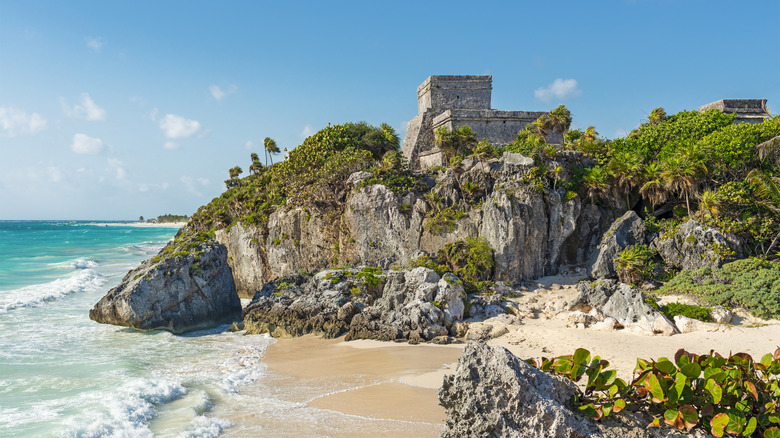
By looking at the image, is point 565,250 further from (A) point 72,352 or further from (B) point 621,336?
(A) point 72,352

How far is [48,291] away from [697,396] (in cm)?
2952

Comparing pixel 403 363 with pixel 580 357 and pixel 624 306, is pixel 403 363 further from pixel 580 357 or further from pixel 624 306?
pixel 624 306

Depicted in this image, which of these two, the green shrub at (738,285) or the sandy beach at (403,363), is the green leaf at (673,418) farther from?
the green shrub at (738,285)

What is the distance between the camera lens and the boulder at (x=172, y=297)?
57.1ft

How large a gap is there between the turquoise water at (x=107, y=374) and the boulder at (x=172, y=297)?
0.55 metres

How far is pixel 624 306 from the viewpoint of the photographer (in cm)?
1446

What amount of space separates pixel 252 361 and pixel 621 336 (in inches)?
429

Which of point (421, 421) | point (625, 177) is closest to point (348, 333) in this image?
point (421, 421)

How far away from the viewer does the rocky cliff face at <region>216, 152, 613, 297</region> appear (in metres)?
20.0

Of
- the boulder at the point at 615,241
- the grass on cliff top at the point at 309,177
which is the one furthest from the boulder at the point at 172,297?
the boulder at the point at 615,241

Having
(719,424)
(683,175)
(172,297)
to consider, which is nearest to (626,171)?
(683,175)

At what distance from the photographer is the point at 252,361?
13281mm

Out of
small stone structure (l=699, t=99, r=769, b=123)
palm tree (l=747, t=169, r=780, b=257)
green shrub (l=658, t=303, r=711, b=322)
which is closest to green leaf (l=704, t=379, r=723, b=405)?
green shrub (l=658, t=303, r=711, b=322)

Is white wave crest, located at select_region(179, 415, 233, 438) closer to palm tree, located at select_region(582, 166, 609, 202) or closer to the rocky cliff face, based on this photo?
the rocky cliff face
